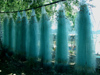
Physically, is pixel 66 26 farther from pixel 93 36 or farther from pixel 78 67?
pixel 78 67

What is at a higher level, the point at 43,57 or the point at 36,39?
the point at 36,39

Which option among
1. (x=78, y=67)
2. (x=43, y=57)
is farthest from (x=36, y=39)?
(x=78, y=67)

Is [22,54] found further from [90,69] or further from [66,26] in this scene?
[90,69]

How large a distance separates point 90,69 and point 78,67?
34cm

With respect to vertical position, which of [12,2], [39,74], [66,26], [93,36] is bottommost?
[39,74]

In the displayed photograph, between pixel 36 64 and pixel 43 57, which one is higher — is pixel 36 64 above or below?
below

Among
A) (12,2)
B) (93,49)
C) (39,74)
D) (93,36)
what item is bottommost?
(39,74)

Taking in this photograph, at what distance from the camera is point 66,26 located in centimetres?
452

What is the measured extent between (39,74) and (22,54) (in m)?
1.96

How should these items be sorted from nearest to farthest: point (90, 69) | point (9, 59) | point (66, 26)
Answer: point (90, 69), point (66, 26), point (9, 59)

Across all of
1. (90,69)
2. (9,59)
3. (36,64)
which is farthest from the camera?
(9,59)

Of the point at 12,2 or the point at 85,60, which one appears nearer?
the point at 85,60

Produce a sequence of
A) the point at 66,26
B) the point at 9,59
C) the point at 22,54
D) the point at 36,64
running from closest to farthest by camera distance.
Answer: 1. the point at 66,26
2. the point at 36,64
3. the point at 22,54
4. the point at 9,59

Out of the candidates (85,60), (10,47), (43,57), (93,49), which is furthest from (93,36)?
(10,47)
